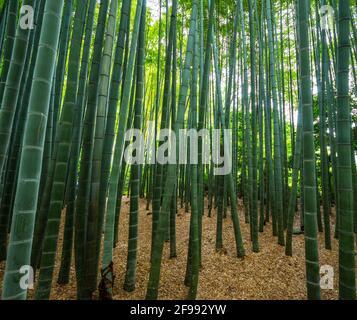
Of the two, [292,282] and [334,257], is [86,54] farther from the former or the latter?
[334,257]

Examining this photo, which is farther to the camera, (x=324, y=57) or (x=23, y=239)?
(x=324, y=57)

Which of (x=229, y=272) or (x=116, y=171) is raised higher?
(x=116, y=171)

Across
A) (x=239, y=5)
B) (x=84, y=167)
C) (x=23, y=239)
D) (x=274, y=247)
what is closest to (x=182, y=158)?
(x=274, y=247)

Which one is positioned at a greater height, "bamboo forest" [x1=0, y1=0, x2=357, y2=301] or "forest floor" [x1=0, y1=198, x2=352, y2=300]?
"bamboo forest" [x1=0, y1=0, x2=357, y2=301]

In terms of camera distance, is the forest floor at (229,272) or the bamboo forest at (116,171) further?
the forest floor at (229,272)

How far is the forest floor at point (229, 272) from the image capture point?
259 centimetres

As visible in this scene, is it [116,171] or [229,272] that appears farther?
[229,272]

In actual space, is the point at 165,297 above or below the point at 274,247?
below

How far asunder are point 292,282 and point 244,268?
1.92ft

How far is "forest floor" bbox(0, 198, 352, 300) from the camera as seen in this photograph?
2592 mm

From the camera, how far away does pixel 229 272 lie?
3.06 meters

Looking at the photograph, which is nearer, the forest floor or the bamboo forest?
the bamboo forest

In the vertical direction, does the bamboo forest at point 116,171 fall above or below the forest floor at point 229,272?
above

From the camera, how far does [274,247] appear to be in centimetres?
371
